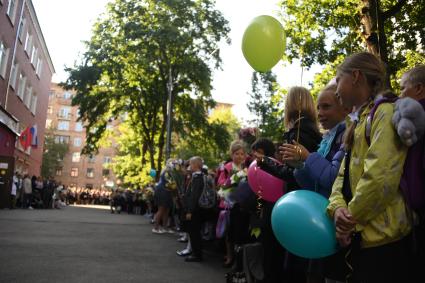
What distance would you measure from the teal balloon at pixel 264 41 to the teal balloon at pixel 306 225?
2011 millimetres

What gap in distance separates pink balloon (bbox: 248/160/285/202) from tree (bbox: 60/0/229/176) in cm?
2002

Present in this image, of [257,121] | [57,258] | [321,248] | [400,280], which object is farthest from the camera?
[257,121]

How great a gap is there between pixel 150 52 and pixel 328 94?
2195 centimetres

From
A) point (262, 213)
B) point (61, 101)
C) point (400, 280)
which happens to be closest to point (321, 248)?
point (400, 280)

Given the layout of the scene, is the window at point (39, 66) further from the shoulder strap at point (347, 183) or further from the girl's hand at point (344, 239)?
the girl's hand at point (344, 239)

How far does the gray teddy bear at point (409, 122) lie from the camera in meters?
1.98

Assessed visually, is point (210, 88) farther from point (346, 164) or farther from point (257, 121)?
point (346, 164)

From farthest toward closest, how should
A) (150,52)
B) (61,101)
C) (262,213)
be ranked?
1. (61,101)
2. (150,52)
3. (262,213)

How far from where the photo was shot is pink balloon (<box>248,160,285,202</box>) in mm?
3748

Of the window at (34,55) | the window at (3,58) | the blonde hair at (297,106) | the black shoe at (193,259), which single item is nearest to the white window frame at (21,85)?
the window at (34,55)

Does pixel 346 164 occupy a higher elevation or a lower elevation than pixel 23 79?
lower

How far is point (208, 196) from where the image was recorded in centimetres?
751

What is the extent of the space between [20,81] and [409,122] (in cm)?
2919

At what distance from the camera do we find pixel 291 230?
2.39 m
